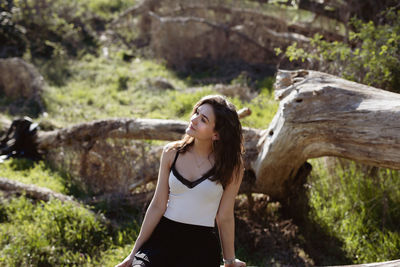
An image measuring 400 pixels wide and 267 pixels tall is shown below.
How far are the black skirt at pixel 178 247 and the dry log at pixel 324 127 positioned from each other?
165cm

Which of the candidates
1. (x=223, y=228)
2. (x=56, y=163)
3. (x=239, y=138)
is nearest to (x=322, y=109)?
(x=239, y=138)

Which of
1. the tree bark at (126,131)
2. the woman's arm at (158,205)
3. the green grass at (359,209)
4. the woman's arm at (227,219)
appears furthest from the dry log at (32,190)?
the green grass at (359,209)

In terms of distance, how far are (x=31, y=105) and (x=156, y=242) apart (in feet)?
26.5

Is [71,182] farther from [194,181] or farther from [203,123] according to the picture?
[203,123]

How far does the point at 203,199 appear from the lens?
2961 millimetres

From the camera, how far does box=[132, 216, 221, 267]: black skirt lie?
2.82 metres

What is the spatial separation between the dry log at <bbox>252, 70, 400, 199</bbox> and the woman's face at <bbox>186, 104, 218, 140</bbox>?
1455 mm

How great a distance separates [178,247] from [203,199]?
0.39m

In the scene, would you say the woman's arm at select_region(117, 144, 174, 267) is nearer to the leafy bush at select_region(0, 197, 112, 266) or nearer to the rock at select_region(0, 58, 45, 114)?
the leafy bush at select_region(0, 197, 112, 266)

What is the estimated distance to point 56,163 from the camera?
6742 millimetres

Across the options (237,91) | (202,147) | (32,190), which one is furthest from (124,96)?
(202,147)

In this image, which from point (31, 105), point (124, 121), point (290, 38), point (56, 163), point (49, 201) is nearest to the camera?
point (49, 201)

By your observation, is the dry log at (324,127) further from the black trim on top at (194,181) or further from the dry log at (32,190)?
the dry log at (32,190)

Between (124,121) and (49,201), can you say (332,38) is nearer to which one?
(124,121)
